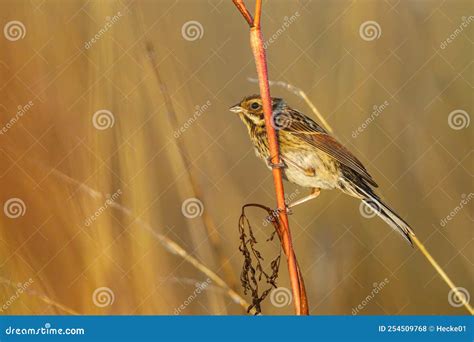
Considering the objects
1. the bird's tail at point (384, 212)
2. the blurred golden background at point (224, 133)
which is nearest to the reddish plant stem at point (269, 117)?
the bird's tail at point (384, 212)

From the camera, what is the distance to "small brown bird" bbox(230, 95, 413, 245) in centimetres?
363

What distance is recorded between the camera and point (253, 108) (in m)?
3.66

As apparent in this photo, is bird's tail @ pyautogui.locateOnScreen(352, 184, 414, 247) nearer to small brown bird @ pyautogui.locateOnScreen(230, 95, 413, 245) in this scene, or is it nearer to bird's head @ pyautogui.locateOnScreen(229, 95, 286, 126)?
small brown bird @ pyautogui.locateOnScreen(230, 95, 413, 245)

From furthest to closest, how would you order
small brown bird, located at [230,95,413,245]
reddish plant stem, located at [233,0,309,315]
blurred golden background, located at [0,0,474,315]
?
blurred golden background, located at [0,0,474,315] < small brown bird, located at [230,95,413,245] < reddish plant stem, located at [233,0,309,315]

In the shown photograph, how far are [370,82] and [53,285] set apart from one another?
2286 millimetres

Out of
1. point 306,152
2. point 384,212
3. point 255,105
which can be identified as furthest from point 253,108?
point 384,212

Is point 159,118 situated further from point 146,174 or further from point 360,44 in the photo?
point 360,44

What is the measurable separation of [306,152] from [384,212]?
0.55 m

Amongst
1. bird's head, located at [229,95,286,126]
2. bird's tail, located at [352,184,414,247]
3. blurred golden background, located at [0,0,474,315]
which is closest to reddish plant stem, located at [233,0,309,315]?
bird's tail, located at [352,184,414,247]

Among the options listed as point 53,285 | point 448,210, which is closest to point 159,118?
point 53,285

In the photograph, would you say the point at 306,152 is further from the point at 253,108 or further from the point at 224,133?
the point at 224,133

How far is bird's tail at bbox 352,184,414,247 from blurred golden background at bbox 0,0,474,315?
0.55 metres

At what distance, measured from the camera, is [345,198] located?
4203 millimetres

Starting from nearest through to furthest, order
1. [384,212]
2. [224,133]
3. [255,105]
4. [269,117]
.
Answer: [269,117]
[384,212]
[255,105]
[224,133]
